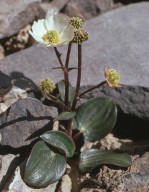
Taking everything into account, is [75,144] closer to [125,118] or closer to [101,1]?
[125,118]

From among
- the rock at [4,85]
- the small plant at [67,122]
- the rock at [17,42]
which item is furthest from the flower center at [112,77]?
the rock at [17,42]

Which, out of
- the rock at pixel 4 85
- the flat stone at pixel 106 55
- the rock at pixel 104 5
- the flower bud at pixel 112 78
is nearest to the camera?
the flower bud at pixel 112 78

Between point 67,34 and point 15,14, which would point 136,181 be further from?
point 15,14

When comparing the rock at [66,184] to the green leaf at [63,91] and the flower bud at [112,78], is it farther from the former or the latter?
the flower bud at [112,78]

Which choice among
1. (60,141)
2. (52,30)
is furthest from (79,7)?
(60,141)

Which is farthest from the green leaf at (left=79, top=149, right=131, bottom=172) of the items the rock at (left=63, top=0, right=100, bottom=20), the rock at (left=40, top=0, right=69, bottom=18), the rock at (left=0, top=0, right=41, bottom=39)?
the rock at (left=63, top=0, right=100, bottom=20)

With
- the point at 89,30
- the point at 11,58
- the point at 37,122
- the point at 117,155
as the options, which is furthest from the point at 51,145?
the point at 89,30
